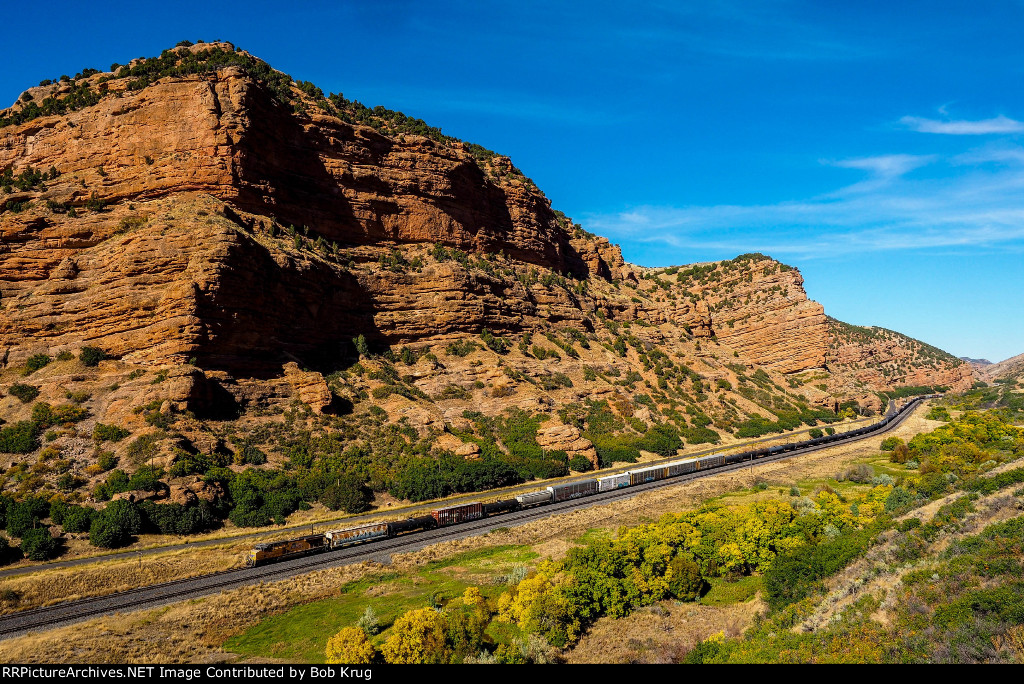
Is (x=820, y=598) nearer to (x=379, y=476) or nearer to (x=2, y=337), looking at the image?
(x=379, y=476)

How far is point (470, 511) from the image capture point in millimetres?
34625

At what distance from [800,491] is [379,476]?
31345 mm

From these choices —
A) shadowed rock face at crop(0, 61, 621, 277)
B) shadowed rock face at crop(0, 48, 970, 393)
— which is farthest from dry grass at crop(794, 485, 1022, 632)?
shadowed rock face at crop(0, 61, 621, 277)

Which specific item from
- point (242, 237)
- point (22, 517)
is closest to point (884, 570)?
point (22, 517)

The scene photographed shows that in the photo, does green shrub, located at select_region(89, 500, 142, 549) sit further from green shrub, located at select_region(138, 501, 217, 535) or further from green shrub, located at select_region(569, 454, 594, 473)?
green shrub, located at select_region(569, 454, 594, 473)

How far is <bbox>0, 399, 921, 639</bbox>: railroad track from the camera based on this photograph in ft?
67.7

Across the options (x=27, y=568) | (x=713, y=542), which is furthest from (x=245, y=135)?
(x=713, y=542)

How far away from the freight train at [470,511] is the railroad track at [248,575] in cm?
40

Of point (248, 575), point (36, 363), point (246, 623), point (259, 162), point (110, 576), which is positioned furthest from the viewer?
point (259, 162)

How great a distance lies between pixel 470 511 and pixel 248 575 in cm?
1380

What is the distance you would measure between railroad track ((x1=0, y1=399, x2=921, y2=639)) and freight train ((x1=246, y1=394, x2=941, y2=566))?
1.33 feet

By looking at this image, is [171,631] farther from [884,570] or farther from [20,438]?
[20,438]
